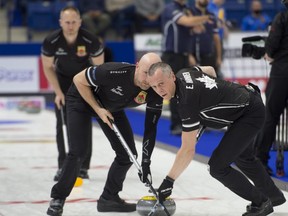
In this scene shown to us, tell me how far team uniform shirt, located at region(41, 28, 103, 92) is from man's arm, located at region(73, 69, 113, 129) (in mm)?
1676

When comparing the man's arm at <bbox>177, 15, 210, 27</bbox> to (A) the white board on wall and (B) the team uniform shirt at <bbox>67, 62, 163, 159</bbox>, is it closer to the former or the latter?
(B) the team uniform shirt at <bbox>67, 62, 163, 159</bbox>

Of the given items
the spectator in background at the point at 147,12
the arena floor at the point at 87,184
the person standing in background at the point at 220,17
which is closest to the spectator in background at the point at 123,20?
the spectator in background at the point at 147,12

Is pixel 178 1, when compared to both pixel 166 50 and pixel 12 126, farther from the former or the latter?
pixel 12 126

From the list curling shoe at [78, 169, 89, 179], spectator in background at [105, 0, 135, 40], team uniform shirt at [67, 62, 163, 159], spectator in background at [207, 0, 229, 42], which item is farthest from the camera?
spectator in background at [105, 0, 135, 40]

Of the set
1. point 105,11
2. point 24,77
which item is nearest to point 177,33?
point 24,77

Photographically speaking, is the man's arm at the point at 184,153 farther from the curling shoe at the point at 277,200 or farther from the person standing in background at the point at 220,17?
the person standing in background at the point at 220,17

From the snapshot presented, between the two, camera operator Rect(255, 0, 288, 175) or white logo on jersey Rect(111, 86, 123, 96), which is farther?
camera operator Rect(255, 0, 288, 175)

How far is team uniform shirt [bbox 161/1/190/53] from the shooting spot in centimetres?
1170

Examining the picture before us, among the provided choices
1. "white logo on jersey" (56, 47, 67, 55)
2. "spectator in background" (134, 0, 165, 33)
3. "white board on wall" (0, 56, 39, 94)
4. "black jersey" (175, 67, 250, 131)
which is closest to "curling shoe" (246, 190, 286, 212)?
"black jersey" (175, 67, 250, 131)

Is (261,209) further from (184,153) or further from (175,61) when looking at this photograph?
(175,61)

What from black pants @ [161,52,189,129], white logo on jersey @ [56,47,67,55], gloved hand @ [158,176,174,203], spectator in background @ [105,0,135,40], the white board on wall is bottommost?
the white board on wall

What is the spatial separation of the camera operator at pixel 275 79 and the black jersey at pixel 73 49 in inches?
67.2

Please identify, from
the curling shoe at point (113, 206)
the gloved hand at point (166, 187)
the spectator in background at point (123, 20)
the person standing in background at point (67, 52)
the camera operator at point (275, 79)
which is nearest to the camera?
the gloved hand at point (166, 187)

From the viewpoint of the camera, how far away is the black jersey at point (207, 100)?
5883 millimetres
